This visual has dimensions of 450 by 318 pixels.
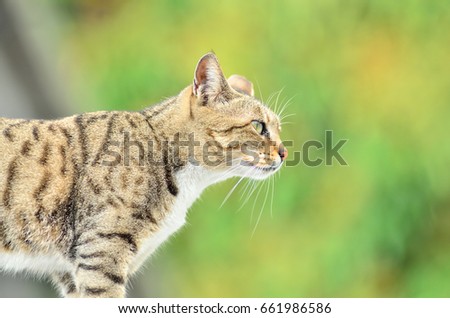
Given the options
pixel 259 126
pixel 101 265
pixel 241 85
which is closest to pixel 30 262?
pixel 101 265

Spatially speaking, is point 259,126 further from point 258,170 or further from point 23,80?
point 23,80

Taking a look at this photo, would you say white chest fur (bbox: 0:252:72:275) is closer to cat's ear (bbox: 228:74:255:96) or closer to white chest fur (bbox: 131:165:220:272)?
white chest fur (bbox: 131:165:220:272)

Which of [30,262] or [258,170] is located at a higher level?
[258,170]

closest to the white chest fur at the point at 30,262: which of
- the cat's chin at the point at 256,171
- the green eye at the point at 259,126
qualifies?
the cat's chin at the point at 256,171

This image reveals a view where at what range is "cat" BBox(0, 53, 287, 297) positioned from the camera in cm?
312

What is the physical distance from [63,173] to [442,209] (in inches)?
112

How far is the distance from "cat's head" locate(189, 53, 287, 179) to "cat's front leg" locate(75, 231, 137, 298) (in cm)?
55

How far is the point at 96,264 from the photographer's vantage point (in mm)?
3064

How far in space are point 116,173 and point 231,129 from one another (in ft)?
1.87

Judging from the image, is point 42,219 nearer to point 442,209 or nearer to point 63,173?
point 63,173

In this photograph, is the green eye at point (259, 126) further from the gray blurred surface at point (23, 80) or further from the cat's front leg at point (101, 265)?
the gray blurred surface at point (23, 80)

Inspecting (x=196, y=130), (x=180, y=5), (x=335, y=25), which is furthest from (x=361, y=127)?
(x=196, y=130)

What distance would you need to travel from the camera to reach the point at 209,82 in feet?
11.1

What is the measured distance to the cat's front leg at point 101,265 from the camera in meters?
3.06
